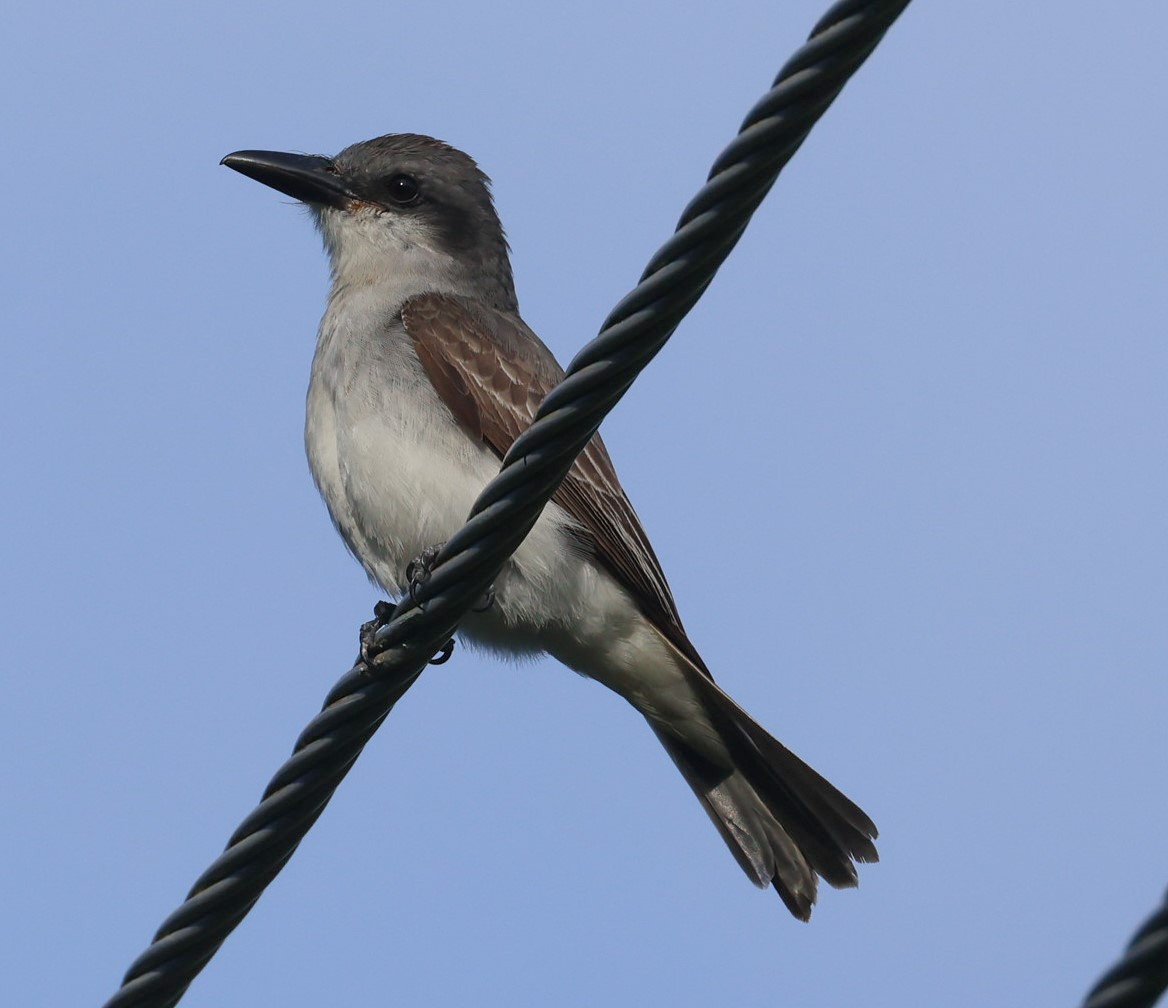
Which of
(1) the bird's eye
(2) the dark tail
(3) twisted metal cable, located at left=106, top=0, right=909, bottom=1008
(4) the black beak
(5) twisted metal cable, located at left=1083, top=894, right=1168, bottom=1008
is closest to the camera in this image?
(5) twisted metal cable, located at left=1083, top=894, right=1168, bottom=1008

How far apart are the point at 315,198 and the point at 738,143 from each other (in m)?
5.09

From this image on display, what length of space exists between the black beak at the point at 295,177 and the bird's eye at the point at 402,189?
0.21m

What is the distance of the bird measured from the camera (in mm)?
6133

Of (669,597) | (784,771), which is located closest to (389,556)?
(669,597)

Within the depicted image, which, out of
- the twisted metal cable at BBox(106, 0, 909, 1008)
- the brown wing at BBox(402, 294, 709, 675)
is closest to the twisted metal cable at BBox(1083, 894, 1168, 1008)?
the twisted metal cable at BBox(106, 0, 909, 1008)

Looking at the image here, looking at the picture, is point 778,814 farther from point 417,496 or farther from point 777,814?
point 417,496

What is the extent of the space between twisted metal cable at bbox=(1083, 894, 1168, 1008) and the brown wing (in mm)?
4234

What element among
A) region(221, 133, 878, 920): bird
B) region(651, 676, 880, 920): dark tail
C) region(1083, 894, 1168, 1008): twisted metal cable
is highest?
region(221, 133, 878, 920): bird

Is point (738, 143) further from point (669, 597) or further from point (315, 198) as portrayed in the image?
point (315, 198)

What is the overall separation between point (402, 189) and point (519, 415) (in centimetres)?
195

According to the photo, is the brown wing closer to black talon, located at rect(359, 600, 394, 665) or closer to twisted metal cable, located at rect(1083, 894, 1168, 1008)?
black talon, located at rect(359, 600, 394, 665)

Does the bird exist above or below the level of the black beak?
below

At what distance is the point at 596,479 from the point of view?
21.5ft

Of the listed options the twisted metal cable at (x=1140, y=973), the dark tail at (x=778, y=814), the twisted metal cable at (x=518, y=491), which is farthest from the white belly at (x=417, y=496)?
the twisted metal cable at (x=1140, y=973)
